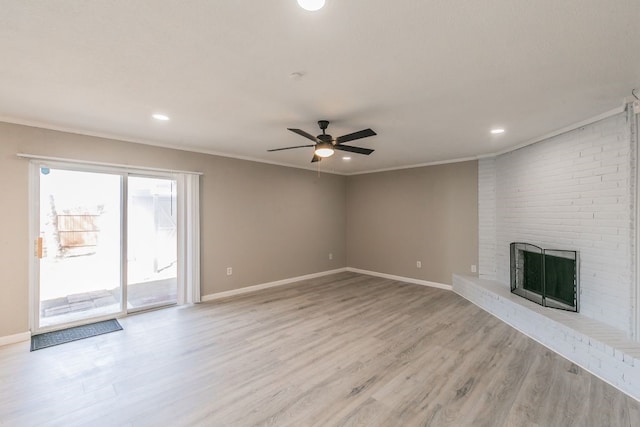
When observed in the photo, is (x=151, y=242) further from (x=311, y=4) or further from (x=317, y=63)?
(x=311, y=4)

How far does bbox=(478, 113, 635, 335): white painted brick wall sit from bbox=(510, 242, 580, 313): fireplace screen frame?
9 cm

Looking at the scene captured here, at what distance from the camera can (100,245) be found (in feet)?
13.1

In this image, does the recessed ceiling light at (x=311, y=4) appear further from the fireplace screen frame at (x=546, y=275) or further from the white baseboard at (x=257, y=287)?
the white baseboard at (x=257, y=287)

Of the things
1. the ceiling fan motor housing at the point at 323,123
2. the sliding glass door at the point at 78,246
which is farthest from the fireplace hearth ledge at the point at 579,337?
the sliding glass door at the point at 78,246

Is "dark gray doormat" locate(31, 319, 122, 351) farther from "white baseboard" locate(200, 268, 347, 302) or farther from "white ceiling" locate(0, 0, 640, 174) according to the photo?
"white ceiling" locate(0, 0, 640, 174)

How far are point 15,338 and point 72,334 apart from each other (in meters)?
0.51

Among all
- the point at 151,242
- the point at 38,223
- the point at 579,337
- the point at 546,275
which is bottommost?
the point at 579,337

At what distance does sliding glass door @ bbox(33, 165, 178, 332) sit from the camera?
11.9ft

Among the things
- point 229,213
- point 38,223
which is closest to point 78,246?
point 38,223

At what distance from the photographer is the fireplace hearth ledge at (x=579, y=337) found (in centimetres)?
245

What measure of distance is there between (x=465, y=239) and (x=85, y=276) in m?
6.10

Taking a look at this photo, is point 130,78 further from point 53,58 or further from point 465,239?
point 465,239

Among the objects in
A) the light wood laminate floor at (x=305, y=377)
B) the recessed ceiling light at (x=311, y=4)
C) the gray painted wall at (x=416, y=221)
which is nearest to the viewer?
the recessed ceiling light at (x=311, y=4)

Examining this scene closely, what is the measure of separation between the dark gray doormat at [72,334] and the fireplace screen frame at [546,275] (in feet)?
18.0
